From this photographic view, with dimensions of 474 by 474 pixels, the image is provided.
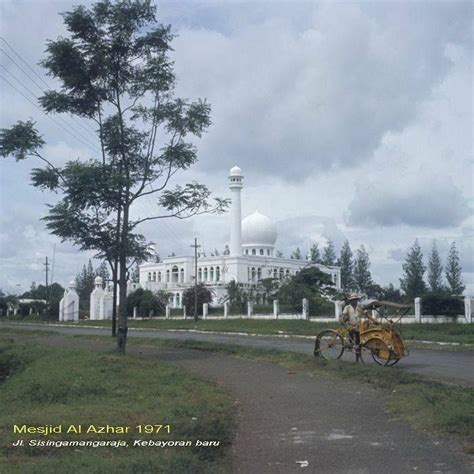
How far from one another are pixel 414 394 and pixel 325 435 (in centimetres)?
287

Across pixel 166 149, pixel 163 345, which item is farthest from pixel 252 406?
pixel 163 345

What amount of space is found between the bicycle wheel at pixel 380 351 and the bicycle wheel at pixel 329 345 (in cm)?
89

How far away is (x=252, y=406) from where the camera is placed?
1022cm

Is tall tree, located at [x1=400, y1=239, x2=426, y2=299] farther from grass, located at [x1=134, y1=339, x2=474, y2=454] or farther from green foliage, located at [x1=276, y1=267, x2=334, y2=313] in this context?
grass, located at [x1=134, y1=339, x2=474, y2=454]

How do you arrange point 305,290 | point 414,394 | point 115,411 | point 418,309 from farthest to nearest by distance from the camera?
point 305,290, point 418,309, point 414,394, point 115,411

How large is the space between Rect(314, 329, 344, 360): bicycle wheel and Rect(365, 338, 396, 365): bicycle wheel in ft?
2.92

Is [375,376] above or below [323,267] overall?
below

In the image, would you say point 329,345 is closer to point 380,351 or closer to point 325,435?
point 380,351

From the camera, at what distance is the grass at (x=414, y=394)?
8.10 m

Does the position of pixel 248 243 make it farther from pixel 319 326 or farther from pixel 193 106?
pixel 193 106

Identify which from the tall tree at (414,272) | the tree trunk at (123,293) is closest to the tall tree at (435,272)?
the tall tree at (414,272)

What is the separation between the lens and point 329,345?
15422 mm

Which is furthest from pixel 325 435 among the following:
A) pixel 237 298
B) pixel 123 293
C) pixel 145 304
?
pixel 145 304

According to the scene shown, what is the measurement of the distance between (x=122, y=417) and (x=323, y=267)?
76.9 meters
